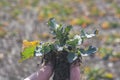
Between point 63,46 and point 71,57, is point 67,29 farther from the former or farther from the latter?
point 71,57

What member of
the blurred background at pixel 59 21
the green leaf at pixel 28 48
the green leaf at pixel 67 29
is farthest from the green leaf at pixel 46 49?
the blurred background at pixel 59 21

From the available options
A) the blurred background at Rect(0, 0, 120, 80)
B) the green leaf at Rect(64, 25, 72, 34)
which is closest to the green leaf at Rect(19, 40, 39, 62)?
the green leaf at Rect(64, 25, 72, 34)

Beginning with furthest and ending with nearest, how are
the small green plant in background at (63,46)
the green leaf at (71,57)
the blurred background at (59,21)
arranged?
the blurred background at (59,21), the small green plant in background at (63,46), the green leaf at (71,57)

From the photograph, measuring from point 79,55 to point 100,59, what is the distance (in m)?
4.39

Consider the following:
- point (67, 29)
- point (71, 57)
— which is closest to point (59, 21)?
point (67, 29)

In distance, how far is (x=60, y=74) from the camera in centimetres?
398

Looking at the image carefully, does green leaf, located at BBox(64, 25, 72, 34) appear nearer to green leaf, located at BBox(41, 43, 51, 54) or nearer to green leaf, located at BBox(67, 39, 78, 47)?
green leaf, located at BBox(67, 39, 78, 47)

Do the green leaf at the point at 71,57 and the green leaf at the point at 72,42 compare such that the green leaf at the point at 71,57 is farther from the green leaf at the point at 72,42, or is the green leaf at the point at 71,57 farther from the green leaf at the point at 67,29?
the green leaf at the point at 67,29

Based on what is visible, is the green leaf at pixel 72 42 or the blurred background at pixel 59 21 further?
the blurred background at pixel 59 21

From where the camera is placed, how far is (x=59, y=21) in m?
10.7

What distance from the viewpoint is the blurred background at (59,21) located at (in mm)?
7738

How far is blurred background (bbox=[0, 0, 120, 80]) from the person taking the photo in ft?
25.4

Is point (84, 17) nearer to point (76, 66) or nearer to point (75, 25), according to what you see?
point (75, 25)

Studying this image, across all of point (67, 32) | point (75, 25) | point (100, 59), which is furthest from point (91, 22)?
point (67, 32)
